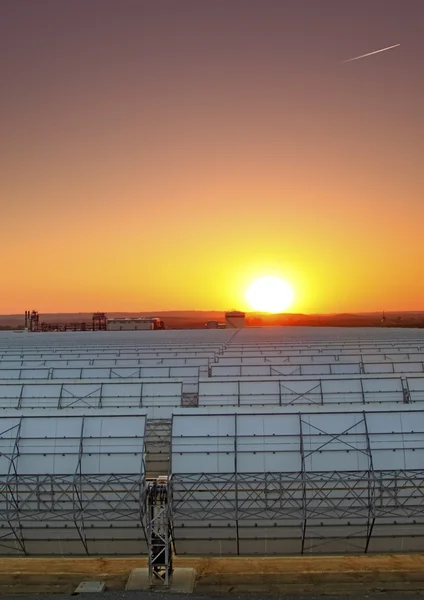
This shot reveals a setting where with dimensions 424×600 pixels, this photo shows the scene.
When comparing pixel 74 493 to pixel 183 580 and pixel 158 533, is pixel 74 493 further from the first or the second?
pixel 183 580

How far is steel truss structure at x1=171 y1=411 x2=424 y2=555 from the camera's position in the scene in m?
13.6

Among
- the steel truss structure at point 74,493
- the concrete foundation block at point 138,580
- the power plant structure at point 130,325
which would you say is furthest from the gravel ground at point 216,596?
the power plant structure at point 130,325

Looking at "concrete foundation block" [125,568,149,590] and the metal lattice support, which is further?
"concrete foundation block" [125,568,149,590]

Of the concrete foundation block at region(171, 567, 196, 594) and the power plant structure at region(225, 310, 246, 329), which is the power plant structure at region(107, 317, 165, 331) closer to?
the power plant structure at region(225, 310, 246, 329)

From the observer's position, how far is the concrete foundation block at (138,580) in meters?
13.4

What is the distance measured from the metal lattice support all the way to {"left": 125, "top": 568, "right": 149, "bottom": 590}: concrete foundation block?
29 cm

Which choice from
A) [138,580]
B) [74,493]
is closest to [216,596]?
[138,580]

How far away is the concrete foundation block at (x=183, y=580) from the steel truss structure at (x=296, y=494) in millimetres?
739

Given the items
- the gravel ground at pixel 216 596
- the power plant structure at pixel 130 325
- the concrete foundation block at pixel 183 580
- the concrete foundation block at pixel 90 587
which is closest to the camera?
the gravel ground at pixel 216 596

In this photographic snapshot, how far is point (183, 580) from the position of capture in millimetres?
13703

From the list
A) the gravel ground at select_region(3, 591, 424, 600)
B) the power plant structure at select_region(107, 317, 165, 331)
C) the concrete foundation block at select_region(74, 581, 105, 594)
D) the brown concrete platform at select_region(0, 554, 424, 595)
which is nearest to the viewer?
the gravel ground at select_region(3, 591, 424, 600)

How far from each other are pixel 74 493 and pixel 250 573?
18.1ft

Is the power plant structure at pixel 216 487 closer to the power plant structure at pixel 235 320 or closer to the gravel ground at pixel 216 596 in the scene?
the gravel ground at pixel 216 596

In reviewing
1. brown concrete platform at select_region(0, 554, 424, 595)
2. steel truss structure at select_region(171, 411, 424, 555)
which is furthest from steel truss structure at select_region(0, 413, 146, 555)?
steel truss structure at select_region(171, 411, 424, 555)
